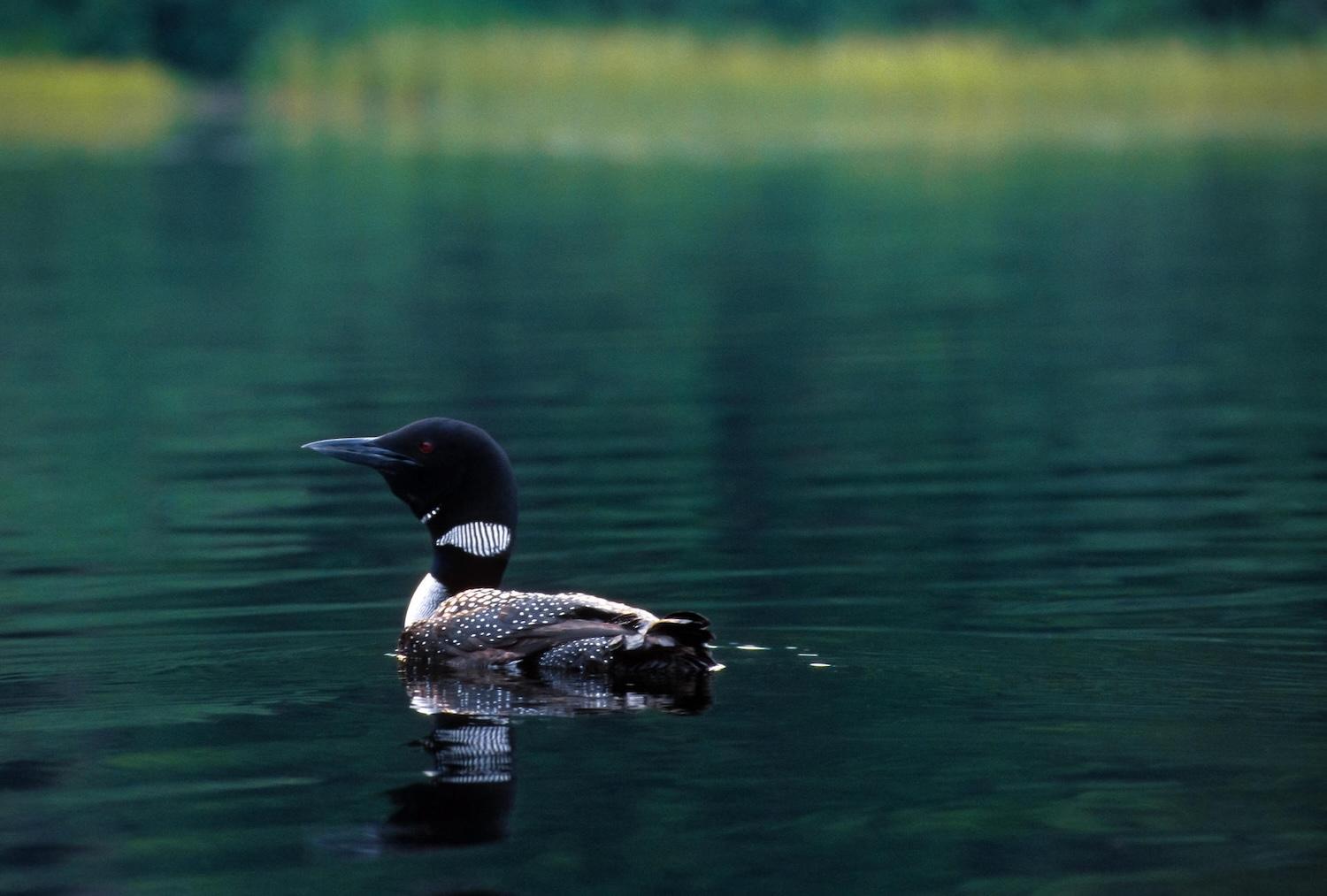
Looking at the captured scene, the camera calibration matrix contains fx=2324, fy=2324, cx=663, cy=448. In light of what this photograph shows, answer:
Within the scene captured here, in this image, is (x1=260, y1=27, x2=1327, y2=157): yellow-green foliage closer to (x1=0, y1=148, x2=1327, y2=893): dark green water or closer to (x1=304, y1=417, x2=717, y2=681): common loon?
(x1=0, y1=148, x2=1327, y2=893): dark green water

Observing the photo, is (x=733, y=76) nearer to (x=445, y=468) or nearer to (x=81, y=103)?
(x=81, y=103)

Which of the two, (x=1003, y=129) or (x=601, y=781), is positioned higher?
(x=1003, y=129)

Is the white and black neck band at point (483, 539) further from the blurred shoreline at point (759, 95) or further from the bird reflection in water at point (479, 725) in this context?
the blurred shoreline at point (759, 95)

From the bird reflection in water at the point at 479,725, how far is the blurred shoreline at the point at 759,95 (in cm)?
3791

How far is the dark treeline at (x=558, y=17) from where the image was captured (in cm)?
5072

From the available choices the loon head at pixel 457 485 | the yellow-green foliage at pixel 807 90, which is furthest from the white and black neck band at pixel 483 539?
the yellow-green foliage at pixel 807 90

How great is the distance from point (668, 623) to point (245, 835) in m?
1.24

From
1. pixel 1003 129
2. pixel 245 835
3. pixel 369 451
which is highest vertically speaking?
pixel 1003 129

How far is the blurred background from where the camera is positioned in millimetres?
4551

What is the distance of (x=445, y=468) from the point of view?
22.0ft

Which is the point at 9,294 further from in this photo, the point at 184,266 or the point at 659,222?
the point at 659,222

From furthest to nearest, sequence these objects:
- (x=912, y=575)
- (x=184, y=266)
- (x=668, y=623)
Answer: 1. (x=184, y=266)
2. (x=912, y=575)
3. (x=668, y=623)

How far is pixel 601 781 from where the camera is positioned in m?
4.82

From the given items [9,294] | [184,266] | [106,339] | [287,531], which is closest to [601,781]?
[287,531]
